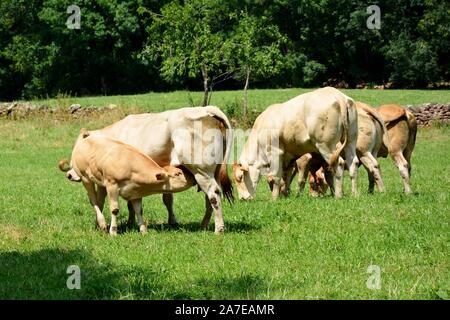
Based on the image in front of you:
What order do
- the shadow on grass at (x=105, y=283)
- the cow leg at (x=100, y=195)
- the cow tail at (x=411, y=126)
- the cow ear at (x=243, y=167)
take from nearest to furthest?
the shadow on grass at (x=105, y=283), the cow leg at (x=100, y=195), the cow ear at (x=243, y=167), the cow tail at (x=411, y=126)

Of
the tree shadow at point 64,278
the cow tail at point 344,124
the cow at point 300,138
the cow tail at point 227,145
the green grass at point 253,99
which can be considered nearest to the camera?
the tree shadow at point 64,278

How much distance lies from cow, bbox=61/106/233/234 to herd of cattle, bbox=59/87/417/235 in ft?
0.05

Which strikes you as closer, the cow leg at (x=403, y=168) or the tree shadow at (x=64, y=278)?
the tree shadow at (x=64, y=278)

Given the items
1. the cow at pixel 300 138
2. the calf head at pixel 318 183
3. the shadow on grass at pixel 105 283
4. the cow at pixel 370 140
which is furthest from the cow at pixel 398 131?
the shadow on grass at pixel 105 283

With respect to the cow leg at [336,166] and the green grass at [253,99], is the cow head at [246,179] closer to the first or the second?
the cow leg at [336,166]

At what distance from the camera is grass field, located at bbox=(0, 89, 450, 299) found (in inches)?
317

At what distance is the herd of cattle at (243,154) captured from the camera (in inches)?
458

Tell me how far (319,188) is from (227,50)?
68.7ft

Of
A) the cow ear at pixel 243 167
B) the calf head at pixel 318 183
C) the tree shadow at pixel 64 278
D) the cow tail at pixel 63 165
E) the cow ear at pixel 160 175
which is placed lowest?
the calf head at pixel 318 183

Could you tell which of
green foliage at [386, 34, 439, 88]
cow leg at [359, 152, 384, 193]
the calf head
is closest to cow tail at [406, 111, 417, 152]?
cow leg at [359, 152, 384, 193]

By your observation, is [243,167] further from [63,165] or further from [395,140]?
[63,165]

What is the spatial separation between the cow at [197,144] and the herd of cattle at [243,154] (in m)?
0.01

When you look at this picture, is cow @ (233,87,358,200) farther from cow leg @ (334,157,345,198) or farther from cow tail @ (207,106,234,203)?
cow tail @ (207,106,234,203)
